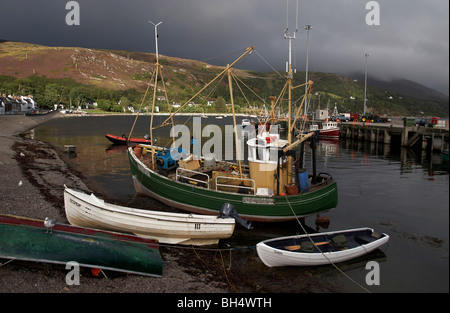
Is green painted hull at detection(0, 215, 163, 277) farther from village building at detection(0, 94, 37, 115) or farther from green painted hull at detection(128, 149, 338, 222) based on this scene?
village building at detection(0, 94, 37, 115)

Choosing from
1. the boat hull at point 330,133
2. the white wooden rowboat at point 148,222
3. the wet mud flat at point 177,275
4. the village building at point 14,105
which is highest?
the village building at point 14,105

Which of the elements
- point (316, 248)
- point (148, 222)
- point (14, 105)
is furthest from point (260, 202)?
point (14, 105)

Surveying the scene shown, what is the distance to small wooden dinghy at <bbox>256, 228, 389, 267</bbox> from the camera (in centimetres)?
1135

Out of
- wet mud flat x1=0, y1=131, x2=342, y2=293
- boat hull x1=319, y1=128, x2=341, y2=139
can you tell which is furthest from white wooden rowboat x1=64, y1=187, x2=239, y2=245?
boat hull x1=319, y1=128, x2=341, y2=139

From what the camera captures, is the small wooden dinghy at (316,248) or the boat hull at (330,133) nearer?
the small wooden dinghy at (316,248)

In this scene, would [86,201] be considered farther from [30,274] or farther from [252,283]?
[252,283]

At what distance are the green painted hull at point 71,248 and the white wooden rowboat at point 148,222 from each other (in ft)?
7.00

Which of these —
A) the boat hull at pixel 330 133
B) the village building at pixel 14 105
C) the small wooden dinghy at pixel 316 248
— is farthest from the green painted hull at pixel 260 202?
the village building at pixel 14 105

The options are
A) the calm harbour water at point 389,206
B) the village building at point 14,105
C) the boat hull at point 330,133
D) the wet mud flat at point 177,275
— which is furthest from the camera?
the village building at point 14,105

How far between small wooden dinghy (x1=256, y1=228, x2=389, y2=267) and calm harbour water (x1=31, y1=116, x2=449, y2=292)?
1.75 feet

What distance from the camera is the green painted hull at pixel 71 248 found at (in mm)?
9258

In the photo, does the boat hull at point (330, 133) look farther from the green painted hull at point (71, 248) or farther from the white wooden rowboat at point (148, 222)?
the green painted hull at point (71, 248)
